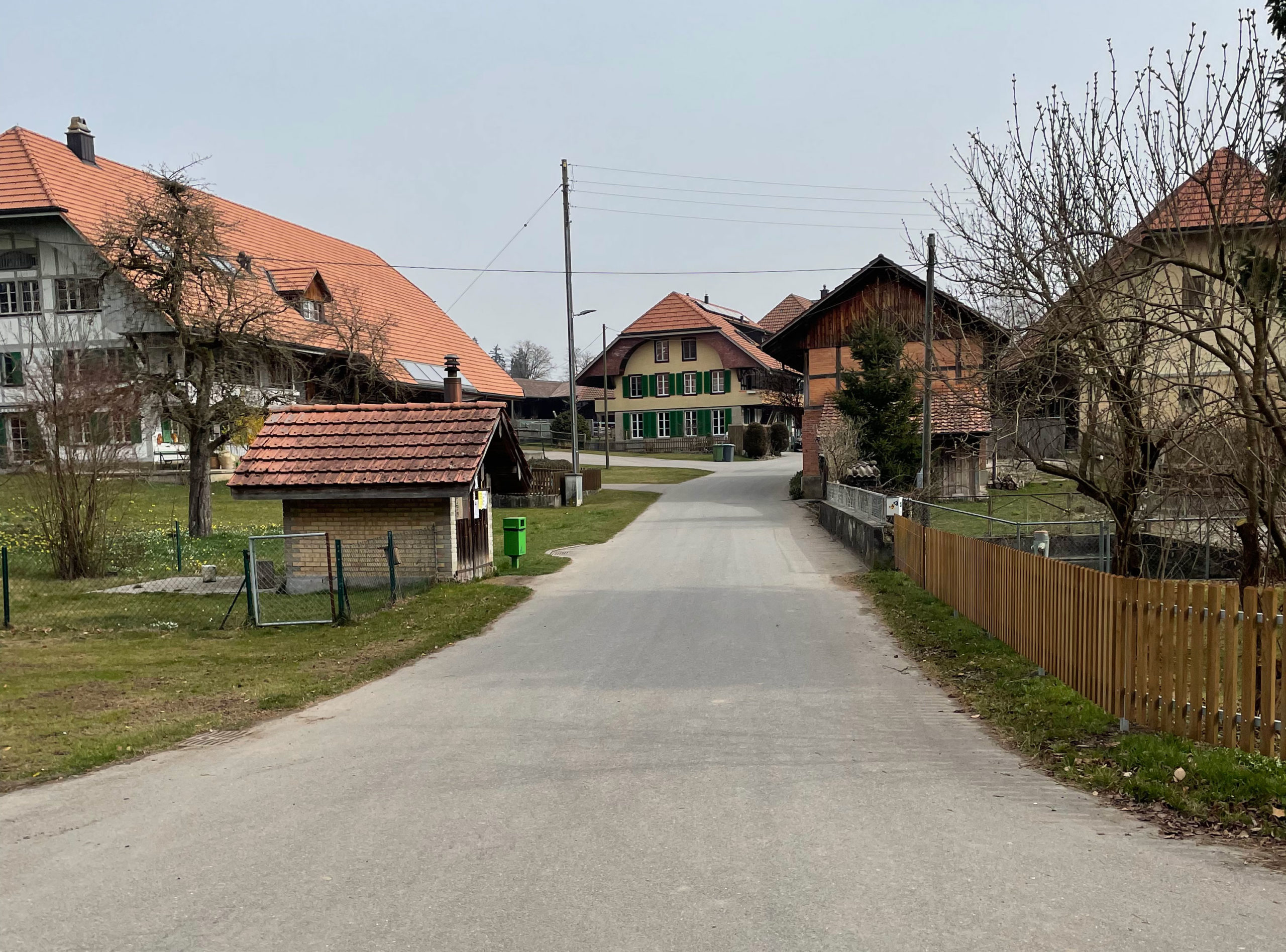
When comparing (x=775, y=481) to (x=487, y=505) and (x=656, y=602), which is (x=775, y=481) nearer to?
(x=487, y=505)

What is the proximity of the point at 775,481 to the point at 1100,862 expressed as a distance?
1597 inches

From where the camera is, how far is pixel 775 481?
45719mm

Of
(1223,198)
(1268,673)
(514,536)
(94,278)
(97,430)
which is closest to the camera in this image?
(1268,673)

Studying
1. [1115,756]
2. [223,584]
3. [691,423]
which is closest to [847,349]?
[223,584]

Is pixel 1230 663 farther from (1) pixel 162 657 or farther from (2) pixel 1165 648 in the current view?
(1) pixel 162 657

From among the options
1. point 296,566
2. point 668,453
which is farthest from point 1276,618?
point 668,453

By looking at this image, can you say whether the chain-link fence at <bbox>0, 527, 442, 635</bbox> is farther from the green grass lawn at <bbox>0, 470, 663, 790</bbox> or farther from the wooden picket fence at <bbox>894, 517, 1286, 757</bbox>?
the wooden picket fence at <bbox>894, 517, 1286, 757</bbox>

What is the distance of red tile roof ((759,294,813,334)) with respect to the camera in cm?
7031

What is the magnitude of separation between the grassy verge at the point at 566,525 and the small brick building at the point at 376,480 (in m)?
2.75

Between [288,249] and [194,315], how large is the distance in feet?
71.9

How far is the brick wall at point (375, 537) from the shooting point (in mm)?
17703

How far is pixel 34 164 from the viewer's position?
36188 mm

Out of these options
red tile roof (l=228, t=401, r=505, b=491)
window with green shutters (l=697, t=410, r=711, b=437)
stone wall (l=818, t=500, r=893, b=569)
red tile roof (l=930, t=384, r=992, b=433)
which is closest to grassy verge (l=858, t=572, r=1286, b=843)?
red tile roof (l=930, t=384, r=992, b=433)

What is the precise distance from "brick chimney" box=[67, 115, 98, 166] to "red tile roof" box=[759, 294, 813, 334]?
41792 millimetres
